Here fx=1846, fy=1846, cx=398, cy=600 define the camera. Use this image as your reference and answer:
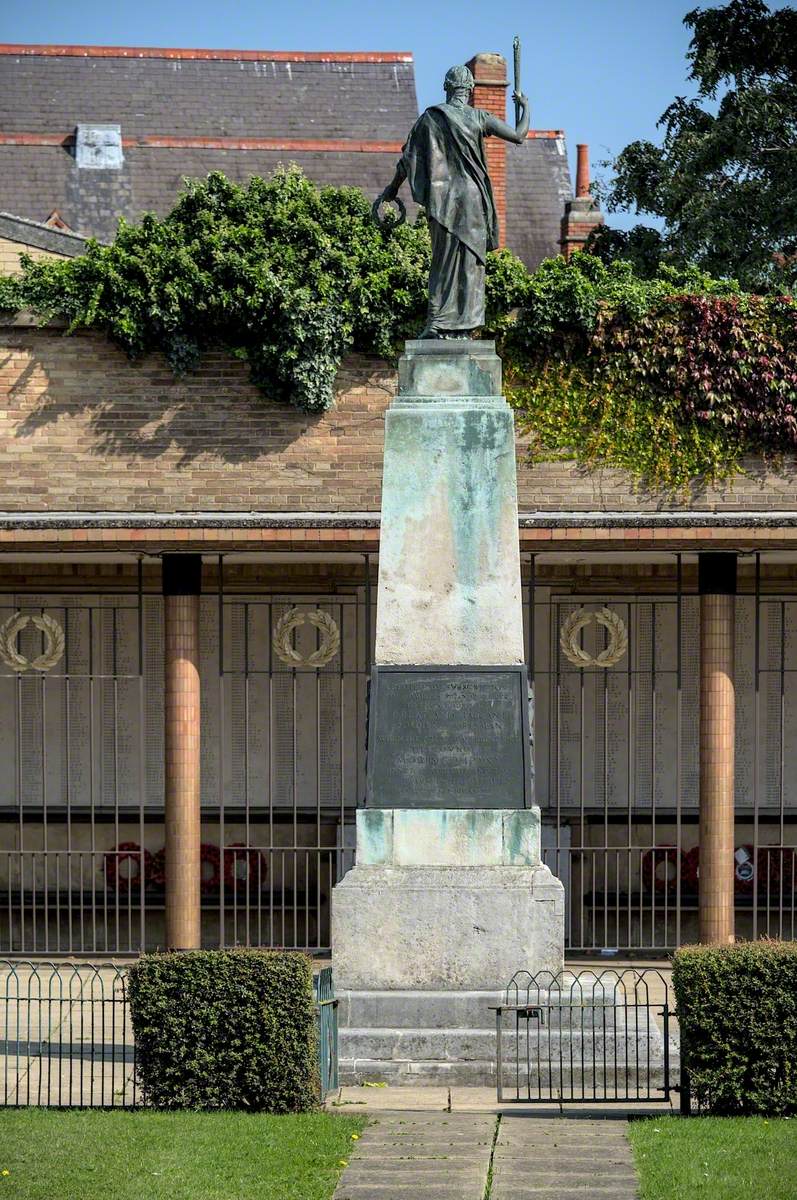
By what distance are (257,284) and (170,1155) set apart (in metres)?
10.9

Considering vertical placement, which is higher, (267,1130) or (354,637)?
(354,637)

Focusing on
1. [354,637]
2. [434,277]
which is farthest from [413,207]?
[434,277]

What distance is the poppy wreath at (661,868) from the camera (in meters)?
18.9

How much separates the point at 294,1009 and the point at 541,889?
72.5 inches

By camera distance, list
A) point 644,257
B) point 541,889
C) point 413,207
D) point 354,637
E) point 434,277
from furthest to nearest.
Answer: point 413,207 < point 644,257 < point 354,637 < point 434,277 < point 541,889

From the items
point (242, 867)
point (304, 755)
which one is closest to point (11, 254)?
point (304, 755)

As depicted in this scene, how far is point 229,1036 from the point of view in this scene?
1006 cm

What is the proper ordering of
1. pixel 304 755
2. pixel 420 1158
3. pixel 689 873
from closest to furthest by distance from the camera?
pixel 420 1158, pixel 689 873, pixel 304 755

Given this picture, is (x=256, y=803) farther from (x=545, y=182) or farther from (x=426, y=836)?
(x=545, y=182)

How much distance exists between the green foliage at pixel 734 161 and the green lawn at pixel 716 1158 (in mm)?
16126

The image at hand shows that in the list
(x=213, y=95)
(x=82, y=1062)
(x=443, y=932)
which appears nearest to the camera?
(x=443, y=932)

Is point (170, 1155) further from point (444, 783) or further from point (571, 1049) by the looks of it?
point (444, 783)

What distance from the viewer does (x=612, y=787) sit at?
64.3ft

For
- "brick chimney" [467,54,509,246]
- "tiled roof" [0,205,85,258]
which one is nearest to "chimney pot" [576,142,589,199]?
"brick chimney" [467,54,509,246]
